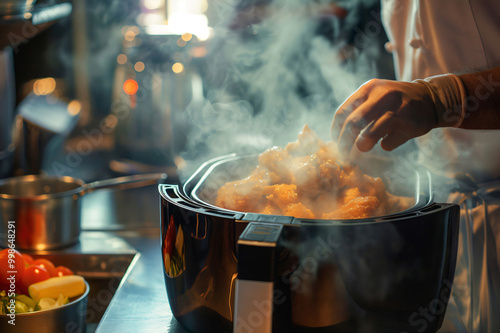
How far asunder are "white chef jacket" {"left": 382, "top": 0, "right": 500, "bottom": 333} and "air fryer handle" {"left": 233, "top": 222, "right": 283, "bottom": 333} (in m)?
0.88

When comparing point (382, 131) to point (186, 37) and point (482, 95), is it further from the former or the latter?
point (186, 37)

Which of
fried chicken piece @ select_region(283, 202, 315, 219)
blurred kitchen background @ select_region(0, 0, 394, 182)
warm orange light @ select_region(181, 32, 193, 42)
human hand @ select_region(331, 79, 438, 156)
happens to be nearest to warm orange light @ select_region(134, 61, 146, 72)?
blurred kitchen background @ select_region(0, 0, 394, 182)

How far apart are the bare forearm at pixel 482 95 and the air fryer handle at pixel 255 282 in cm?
77

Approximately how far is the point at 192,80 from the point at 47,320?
1523 millimetres

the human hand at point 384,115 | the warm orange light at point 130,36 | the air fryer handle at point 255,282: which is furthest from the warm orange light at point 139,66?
the air fryer handle at point 255,282

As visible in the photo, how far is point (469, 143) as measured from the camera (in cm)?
143

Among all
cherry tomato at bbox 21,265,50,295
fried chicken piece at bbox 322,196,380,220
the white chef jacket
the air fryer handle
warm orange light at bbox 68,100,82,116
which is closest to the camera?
the air fryer handle

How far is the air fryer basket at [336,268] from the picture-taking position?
0.76 meters

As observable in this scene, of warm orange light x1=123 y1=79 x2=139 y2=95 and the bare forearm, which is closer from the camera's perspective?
the bare forearm

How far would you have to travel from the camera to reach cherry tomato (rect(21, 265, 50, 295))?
1.20m

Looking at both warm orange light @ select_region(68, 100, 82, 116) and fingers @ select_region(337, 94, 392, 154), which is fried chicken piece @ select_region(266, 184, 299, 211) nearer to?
fingers @ select_region(337, 94, 392, 154)

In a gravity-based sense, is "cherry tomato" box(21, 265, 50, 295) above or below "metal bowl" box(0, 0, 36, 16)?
below

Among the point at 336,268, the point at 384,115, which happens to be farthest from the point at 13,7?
the point at 336,268

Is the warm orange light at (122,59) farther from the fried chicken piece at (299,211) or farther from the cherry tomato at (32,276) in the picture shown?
the fried chicken piece at (299,211)
